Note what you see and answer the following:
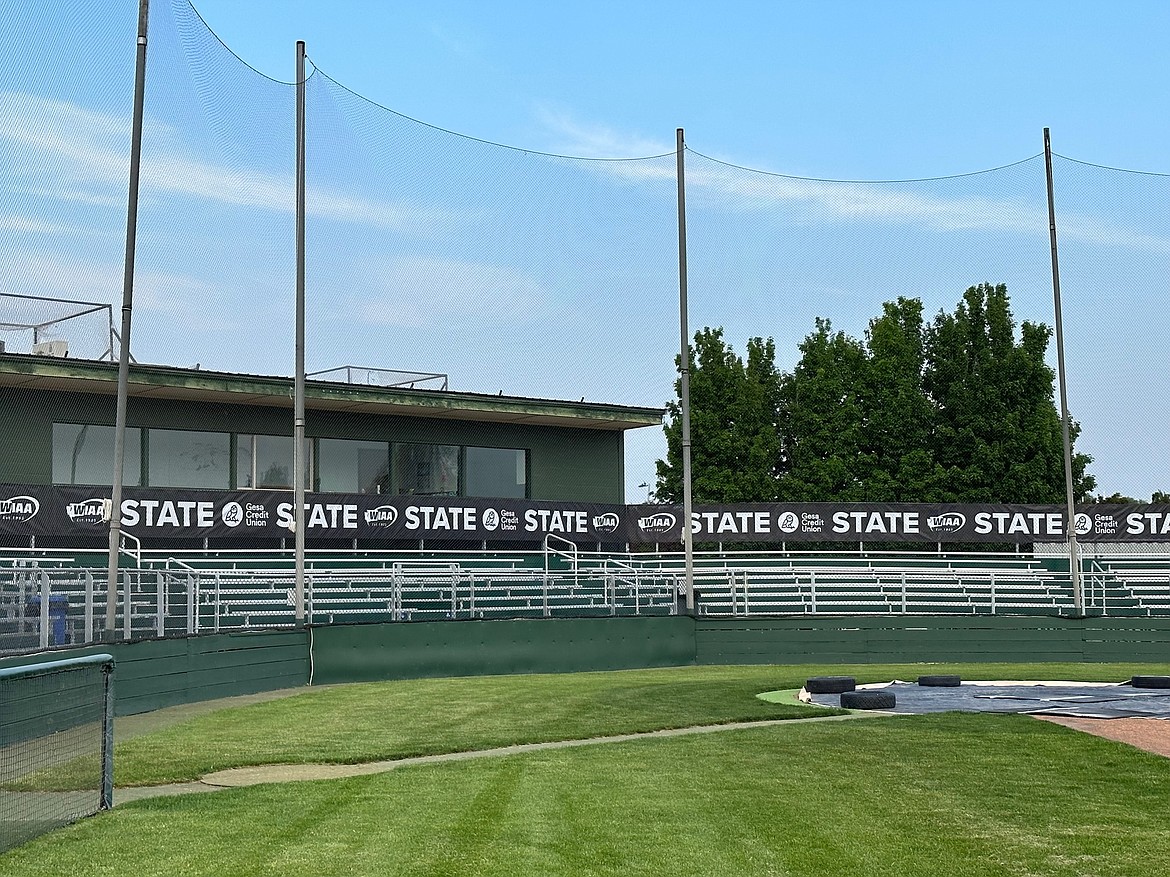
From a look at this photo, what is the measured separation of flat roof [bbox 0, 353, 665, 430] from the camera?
92.9ft

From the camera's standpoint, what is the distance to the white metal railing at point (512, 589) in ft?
61.6

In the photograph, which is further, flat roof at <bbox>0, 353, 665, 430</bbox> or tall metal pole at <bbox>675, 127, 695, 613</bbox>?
flat roof at <bbox>0, 353, 665, 430</bbox>

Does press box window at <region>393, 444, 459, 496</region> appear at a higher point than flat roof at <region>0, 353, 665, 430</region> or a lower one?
lower

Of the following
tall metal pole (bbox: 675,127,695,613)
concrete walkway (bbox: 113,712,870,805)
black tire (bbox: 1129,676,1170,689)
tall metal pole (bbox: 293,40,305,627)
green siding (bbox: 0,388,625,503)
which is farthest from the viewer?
green siding (bbox: 0,388,625,503)

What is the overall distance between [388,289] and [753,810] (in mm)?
23208

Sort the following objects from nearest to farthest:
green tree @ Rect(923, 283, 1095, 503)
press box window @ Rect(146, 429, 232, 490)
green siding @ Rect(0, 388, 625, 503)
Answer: green siding @ Rect(0, 388, 625, 503) → press box window @ Rect(146, 429, 232, 490) → green tree @ Rect(923, 283, 1095, 503)

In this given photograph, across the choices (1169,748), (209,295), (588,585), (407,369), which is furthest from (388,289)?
(1169,748)

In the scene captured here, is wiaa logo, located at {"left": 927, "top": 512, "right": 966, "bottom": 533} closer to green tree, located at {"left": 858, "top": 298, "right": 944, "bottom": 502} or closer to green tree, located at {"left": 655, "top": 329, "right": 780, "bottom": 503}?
green tree, located at {"left": 858, "top": 298, "right": 944, "bottom": 502}

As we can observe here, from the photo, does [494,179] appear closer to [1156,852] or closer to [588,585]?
[588,585]

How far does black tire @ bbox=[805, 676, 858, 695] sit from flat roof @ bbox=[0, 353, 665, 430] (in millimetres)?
15627

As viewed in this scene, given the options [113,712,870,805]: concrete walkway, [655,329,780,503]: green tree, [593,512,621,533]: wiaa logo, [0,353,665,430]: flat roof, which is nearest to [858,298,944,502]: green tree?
[655,329,780,503]: green tree

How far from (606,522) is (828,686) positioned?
1700 centimetres

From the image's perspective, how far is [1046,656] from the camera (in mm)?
28203

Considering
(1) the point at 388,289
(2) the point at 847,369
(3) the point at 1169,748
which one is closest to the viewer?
(3) the point at 1169,748
